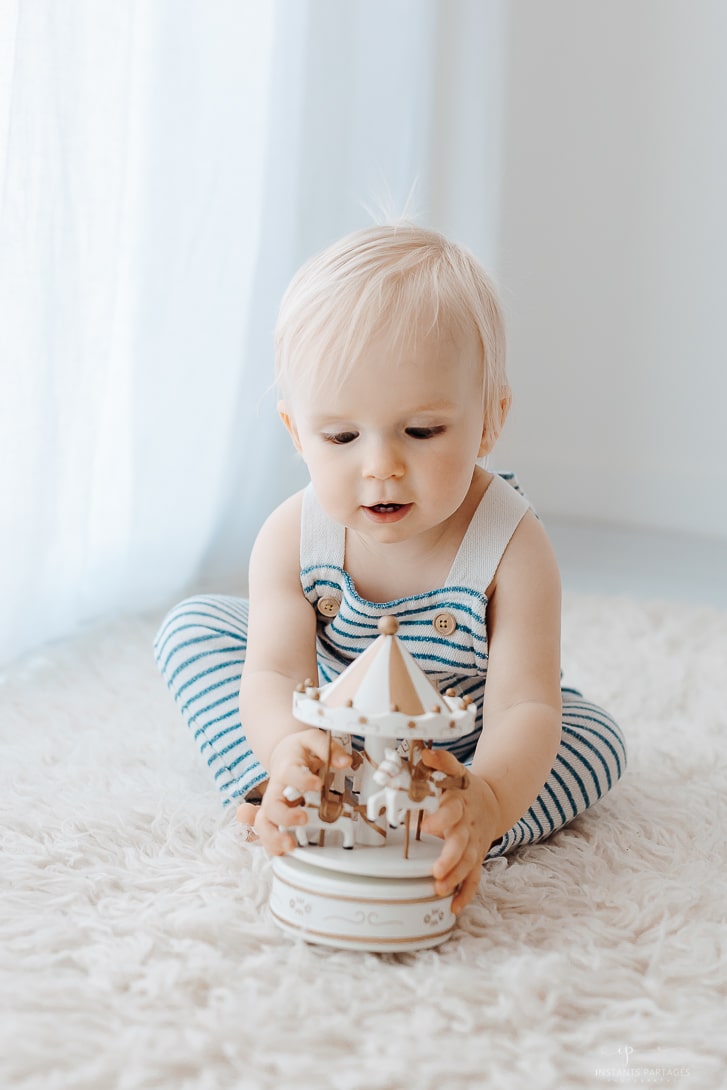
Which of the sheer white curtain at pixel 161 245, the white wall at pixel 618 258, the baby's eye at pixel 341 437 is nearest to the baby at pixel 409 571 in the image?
the baby's eye at pixel 341 437

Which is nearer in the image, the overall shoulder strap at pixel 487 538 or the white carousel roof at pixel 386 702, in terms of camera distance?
the white carousel roof at pixel 386 702

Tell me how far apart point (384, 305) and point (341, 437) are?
0.10m

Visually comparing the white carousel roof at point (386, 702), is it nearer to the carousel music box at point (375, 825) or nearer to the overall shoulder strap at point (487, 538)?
the carousel music box at point (375, 825)

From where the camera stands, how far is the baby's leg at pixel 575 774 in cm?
98

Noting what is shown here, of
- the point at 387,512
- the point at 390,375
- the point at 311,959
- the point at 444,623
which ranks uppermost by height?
the point at 390,375

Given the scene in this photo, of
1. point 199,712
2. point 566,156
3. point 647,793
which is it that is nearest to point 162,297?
point 199,712

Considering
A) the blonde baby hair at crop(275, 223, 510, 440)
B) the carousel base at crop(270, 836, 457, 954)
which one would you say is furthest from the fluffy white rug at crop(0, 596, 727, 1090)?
the blonde baby hair at crop(275, 223, 510, 440)

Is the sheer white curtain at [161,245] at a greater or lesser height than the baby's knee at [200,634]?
greater

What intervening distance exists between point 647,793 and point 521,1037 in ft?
1.52

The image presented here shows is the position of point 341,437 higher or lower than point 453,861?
higher

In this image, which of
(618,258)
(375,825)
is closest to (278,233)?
(618,258)

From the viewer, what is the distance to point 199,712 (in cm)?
111

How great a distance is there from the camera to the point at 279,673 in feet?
3.25

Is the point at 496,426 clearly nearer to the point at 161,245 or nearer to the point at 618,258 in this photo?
the point at 161,245
